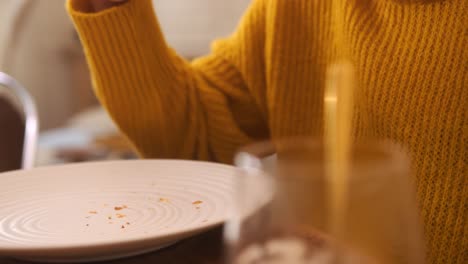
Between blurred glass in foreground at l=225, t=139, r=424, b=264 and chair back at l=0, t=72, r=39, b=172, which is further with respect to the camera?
chair back at l=0, t=72, r=39, b=172

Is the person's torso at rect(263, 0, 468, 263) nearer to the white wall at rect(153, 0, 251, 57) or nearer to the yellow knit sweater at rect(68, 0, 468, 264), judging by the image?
the yellow knit sweater at rect(68, 0, 468, 264)

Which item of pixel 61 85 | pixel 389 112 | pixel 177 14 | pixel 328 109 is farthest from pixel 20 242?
pixel 61 85

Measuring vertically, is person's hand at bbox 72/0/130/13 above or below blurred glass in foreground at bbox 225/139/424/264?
above

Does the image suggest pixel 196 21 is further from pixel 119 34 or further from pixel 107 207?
pixel 107 207

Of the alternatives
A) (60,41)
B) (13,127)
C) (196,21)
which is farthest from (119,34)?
(60,41)

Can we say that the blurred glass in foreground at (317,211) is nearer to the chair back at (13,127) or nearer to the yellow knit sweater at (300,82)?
the yellow knit sweater at (300,82)

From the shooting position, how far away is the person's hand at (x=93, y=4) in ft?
2.37

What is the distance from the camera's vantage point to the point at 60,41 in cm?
250

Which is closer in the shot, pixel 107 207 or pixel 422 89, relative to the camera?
pixel 107 207

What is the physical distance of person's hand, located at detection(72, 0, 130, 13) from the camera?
2.37 feet

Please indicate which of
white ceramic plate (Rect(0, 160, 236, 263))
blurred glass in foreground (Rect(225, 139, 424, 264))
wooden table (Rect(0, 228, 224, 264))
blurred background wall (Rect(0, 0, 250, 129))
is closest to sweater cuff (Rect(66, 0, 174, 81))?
white ceramic plate (Rect(0, 160, 236, 263))

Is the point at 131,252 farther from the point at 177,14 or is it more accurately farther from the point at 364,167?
the point at 177,14

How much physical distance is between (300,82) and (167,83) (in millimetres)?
185

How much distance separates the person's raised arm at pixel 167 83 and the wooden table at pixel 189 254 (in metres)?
0.33
